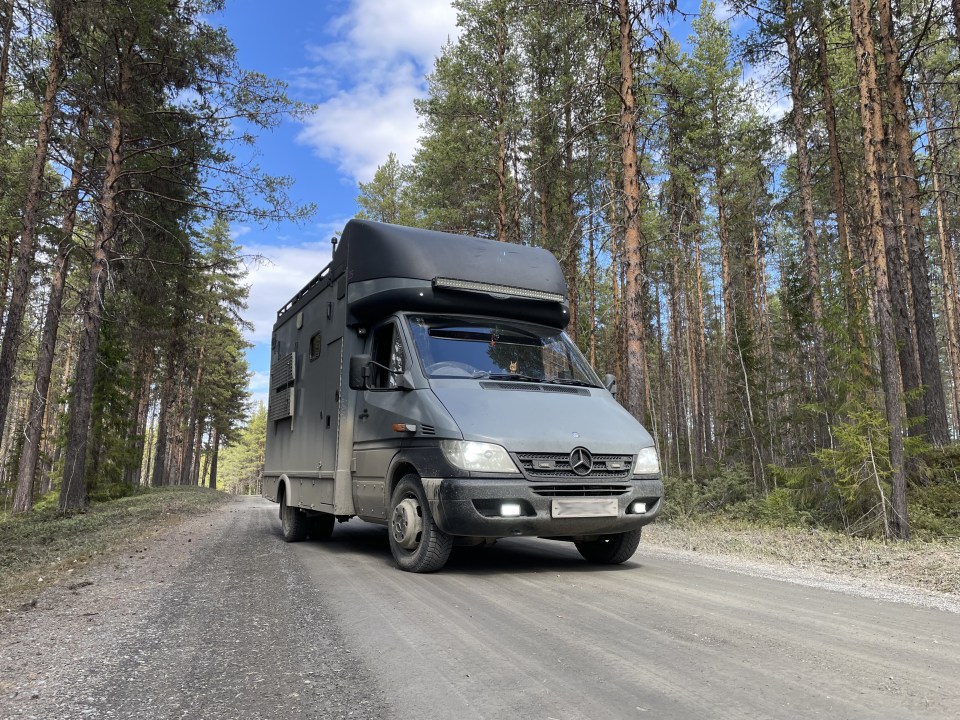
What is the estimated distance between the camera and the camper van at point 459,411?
5004 mm

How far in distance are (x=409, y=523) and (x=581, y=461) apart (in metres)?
1.65

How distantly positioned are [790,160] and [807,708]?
65.6 ft

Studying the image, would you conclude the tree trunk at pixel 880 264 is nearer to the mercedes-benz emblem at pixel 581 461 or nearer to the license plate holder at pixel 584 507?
the license plate holder at pixel 584 507

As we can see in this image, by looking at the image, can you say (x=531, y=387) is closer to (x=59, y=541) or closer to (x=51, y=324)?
(x=59, y=541)

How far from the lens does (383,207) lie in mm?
36062

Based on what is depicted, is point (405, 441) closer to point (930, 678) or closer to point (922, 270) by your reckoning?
point (930, 678)

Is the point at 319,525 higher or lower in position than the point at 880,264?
lower

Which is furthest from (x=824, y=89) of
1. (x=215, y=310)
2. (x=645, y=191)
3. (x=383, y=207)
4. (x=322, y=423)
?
(x=215, y=310)

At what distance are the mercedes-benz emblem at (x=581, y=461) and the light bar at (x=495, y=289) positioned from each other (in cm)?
213

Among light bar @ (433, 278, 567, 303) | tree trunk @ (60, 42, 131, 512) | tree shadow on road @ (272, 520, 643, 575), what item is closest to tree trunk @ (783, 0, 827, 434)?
tree shadow on road @ (272, 520, 643, 575)

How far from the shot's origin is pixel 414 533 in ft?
17.9

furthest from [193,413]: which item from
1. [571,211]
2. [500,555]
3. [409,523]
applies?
[409,523]

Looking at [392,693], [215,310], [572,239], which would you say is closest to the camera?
[392,693]

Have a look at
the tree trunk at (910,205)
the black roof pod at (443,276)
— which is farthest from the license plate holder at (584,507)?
the tree trunk at (910,205)
